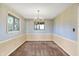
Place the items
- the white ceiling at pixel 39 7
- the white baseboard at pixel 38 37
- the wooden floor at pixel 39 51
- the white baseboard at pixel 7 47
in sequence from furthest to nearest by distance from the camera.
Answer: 1. the white baseboard at pixel 38 37
2. the wooden floor at pixel 39 51
3. the white ceiling at pixel 39 7
4. the white baseboard at pixel 7 47

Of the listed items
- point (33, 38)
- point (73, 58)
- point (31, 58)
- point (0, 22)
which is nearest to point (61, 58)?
point (73, 58)

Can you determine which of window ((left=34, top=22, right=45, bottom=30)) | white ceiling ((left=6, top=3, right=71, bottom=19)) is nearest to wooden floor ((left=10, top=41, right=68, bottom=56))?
white ceiling ((left=6, top=3, right=71, bottom=19))

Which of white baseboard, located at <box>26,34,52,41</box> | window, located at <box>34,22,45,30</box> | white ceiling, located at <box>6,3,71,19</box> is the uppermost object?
white ceiling, located at <box>6,3,71,19</box>

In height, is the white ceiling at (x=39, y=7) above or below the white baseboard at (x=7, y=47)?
above

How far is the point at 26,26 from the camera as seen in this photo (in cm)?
1147

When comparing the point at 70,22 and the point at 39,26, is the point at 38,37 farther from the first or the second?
the point at 70,22

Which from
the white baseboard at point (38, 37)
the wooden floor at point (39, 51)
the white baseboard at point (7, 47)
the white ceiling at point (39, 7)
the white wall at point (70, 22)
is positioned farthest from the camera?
the white baseboard at point (38, 37)

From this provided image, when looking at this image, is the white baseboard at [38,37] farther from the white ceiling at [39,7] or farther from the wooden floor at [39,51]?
the white ceiling at [39,7]

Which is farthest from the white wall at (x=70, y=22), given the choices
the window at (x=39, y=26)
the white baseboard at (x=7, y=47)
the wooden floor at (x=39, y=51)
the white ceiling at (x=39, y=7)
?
the window at (x=39, y=26)

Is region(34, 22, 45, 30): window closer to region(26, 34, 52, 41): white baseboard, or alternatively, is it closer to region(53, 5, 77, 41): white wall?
region(26, 34, 52, 41): white baseboard

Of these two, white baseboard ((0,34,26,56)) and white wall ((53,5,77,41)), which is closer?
white baseboard ((0,34,26,56))

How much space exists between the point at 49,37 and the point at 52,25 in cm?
133

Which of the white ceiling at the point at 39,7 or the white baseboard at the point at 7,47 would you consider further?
the white ceiling at the point at 39,7

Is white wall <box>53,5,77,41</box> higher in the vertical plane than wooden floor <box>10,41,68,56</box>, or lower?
higher
